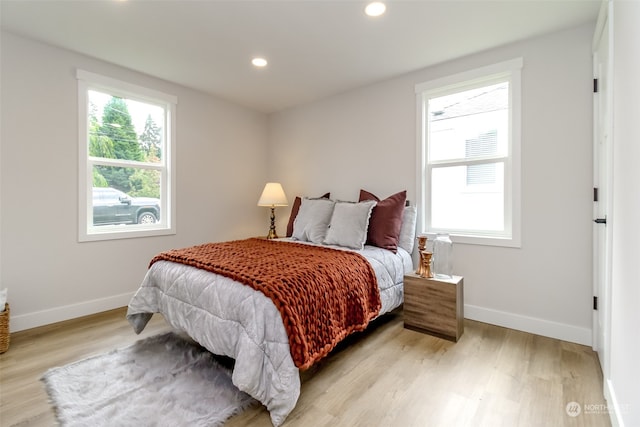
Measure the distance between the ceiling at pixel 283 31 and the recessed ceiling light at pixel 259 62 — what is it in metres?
0.06

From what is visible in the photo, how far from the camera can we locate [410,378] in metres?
1.82

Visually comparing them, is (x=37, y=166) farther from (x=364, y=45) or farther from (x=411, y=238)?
(x=411, y=238)

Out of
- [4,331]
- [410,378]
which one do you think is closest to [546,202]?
[410,378]

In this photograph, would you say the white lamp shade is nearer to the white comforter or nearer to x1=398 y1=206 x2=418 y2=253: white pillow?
x1=398 y1=206 x2=418 y2=253: white pillow

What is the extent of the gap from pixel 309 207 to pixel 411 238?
1.14 metres

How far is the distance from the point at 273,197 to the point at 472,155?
7.79 ft

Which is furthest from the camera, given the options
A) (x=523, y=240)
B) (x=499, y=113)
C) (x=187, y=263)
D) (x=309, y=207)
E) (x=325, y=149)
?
(x=325, y=149)

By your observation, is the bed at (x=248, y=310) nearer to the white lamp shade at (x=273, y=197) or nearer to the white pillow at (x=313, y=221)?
the white pillow at (x=313, y=221)

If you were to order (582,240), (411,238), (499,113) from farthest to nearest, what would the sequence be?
(411,238), (499,113), (582,240)

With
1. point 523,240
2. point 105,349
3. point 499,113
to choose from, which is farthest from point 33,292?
point 499,113

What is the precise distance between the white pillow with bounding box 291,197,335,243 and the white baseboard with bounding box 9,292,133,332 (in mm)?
1930

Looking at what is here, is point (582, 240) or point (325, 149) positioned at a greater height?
point (325, 149)

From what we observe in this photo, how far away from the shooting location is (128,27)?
91.0 inches

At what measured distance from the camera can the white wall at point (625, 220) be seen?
113cm
